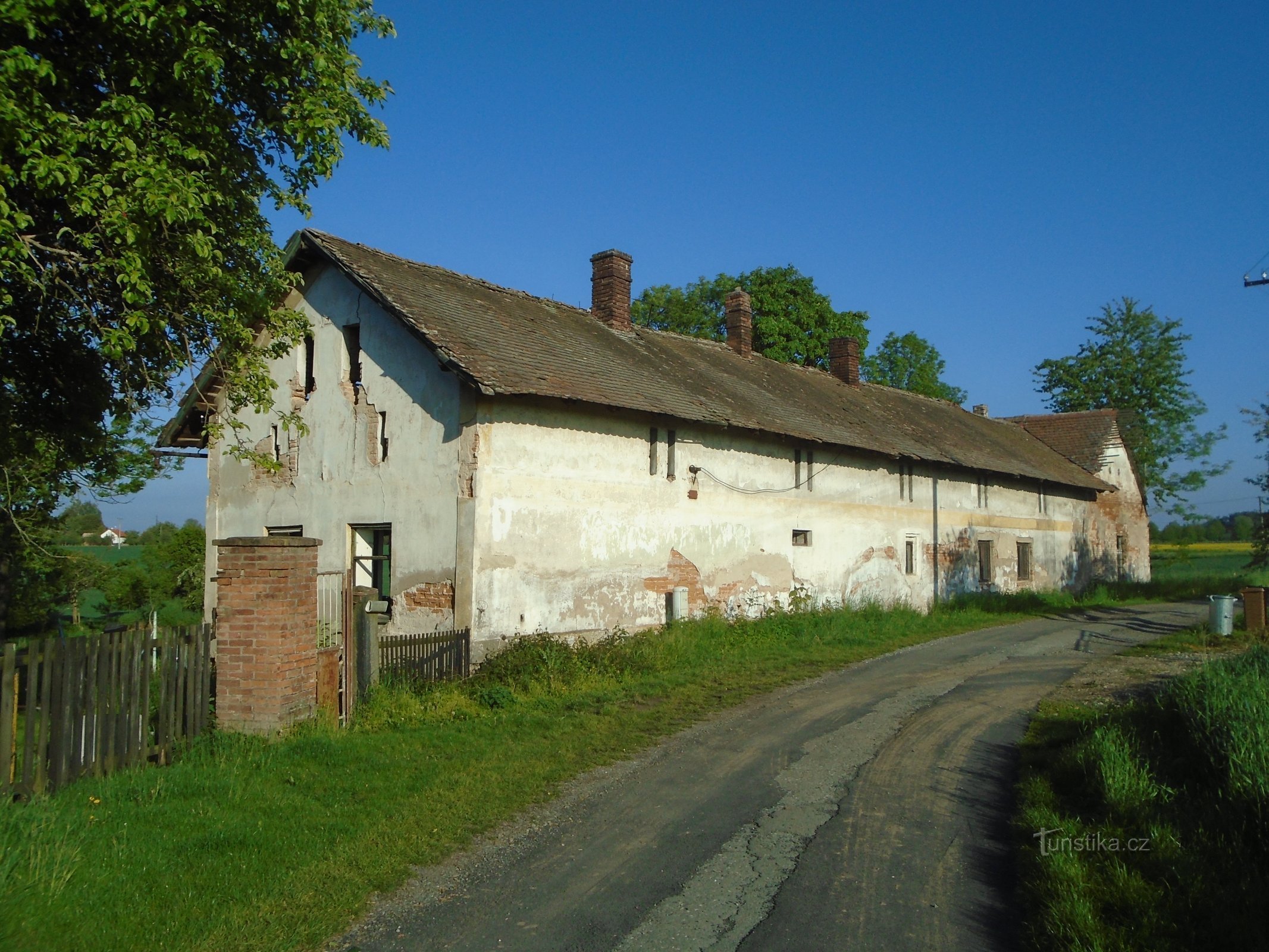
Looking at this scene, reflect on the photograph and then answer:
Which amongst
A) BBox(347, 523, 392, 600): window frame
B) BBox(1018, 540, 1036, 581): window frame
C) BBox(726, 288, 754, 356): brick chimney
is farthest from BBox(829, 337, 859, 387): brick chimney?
BBox(347, 523, 392, 600): window frame

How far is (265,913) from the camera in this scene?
16.4 ft

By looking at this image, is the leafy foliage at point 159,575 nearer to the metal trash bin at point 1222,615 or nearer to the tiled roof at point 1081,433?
the metal trash bin at point 1222,615

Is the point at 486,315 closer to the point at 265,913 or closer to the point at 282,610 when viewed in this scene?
the point at 282,610

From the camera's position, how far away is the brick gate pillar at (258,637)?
27.5ft

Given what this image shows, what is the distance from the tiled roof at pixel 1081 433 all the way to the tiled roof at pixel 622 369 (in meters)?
7.69

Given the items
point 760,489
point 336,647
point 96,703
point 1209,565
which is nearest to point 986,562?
point 760,489

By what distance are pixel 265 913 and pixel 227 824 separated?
1.49 m

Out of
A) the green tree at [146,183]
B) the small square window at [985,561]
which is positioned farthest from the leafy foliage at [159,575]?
the small square window at [985,561]

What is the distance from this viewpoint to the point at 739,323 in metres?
25.6

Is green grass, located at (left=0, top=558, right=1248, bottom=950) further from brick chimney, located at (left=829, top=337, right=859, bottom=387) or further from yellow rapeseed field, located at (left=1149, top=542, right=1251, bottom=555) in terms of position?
yellow rapeseed field, located at (left=1149, top=542, right=1251, bottom=555)

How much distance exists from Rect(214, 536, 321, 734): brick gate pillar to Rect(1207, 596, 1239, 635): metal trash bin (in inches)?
589

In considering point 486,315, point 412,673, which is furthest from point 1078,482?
point 412,673

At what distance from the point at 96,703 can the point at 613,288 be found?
1537 centimetres

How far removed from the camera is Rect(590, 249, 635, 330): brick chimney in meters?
20.9
